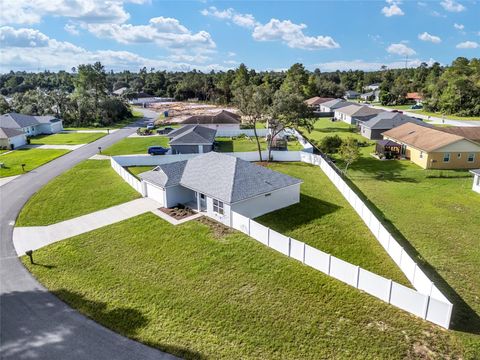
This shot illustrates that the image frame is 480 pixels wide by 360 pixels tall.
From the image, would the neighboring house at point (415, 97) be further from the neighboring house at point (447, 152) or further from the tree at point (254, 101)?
the tree at point (254, 101)

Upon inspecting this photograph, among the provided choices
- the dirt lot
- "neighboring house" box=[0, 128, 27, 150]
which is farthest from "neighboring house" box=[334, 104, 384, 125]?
"neighboring house" box=[0, 128, 27, 150]

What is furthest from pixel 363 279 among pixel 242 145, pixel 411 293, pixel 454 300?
pixel 242 145

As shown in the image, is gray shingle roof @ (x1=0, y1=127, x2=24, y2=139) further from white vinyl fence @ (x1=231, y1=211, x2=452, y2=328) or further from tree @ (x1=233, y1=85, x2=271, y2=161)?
white vinyl fence @ (x1=231, y1=211, x2=452, y2=328)

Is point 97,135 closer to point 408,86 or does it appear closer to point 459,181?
point 459,181

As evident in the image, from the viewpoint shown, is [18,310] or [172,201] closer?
[18,310]

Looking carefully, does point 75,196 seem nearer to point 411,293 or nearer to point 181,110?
point 411,293

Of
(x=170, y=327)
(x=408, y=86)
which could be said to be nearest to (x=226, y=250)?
(x=170, y=327)

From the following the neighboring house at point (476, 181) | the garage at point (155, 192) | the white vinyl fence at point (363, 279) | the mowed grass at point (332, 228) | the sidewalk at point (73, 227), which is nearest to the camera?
the white vinyl fence at point (363, 279)

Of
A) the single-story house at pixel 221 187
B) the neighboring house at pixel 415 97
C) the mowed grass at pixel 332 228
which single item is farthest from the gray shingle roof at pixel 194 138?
the neighboring house at pixel 415 97
